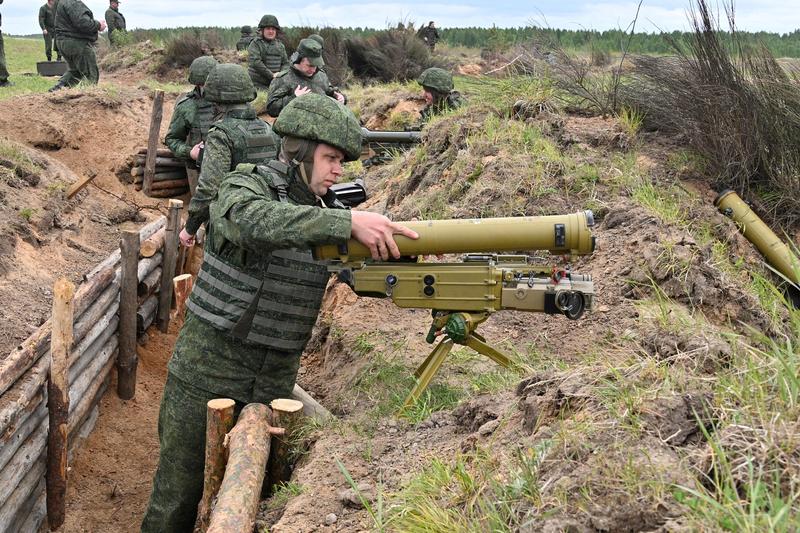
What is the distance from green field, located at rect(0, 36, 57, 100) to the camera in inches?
558

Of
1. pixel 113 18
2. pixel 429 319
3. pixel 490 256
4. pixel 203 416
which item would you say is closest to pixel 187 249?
pixel 429 319

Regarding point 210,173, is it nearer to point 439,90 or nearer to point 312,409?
point 312,409

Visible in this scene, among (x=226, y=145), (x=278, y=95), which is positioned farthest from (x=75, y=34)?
(x=226, y=145)

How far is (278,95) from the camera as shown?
36.8 feet

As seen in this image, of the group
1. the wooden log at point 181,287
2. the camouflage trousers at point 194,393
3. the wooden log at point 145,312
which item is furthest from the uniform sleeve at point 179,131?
the camouflage trousers at point 194,393

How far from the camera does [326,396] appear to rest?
5.15 meters

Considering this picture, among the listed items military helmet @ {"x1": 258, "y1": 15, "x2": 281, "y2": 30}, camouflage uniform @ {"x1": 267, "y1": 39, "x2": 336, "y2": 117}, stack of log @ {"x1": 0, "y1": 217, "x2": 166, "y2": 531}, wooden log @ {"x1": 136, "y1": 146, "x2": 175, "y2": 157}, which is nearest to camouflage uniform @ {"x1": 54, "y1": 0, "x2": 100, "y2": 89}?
military helmet @ {"x1": 258, "y1": 15, "x2": 281, "y2": 30}

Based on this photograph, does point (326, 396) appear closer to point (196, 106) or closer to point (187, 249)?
point (187, 249)

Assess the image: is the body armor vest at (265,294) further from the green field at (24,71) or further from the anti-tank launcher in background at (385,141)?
the green field at (24,71)

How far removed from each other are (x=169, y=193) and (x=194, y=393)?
8.18 meters

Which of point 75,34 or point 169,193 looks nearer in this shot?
point 169,193

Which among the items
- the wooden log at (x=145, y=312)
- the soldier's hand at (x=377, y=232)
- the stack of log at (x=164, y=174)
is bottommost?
the wooden log at (x=145, y=312)

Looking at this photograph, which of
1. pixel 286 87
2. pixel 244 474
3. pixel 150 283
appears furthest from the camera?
pixel 286 87

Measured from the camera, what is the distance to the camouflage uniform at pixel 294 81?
11031mm
